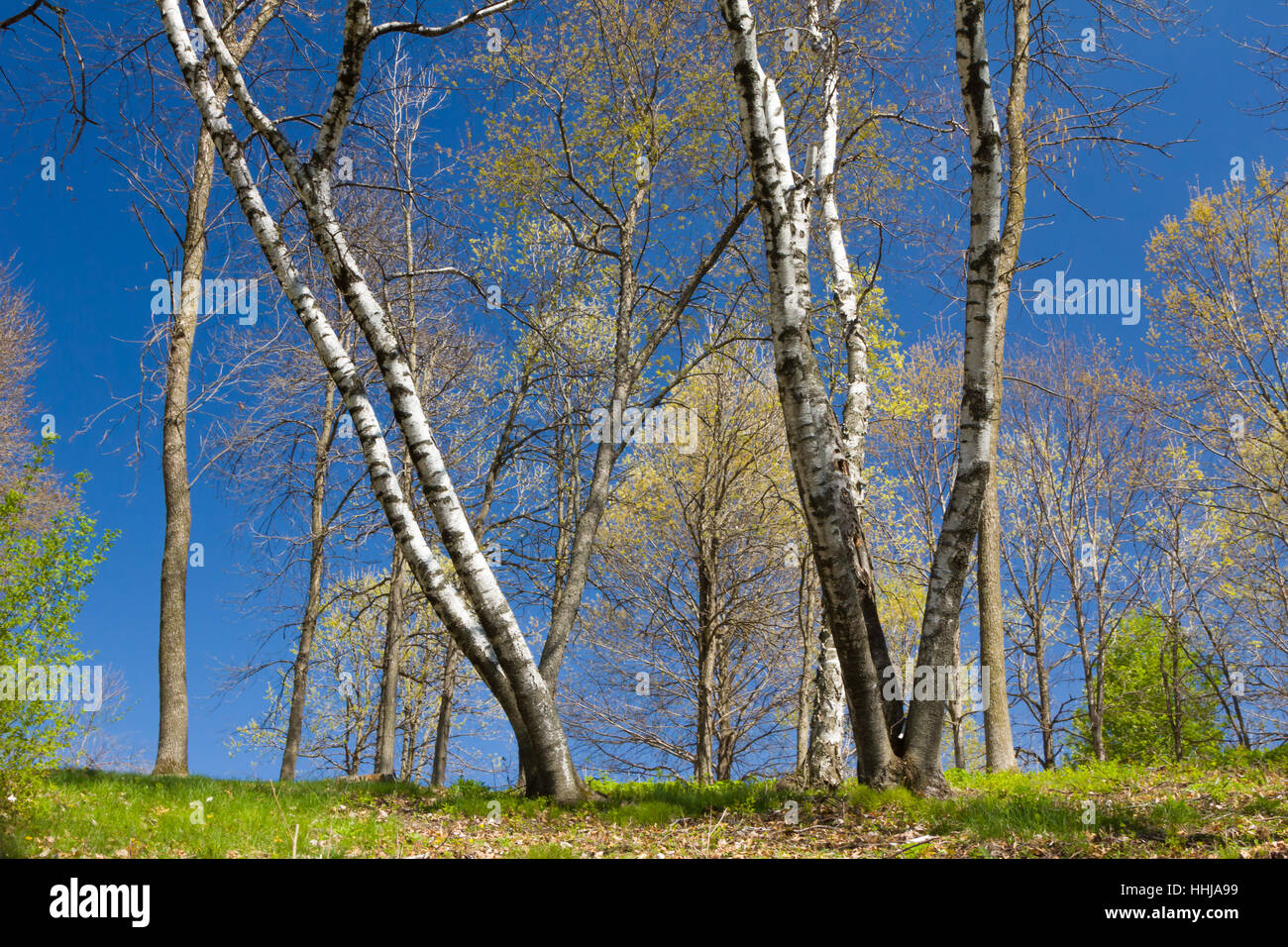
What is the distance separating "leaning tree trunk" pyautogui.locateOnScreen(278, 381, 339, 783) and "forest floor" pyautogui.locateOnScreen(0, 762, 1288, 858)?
5211mm

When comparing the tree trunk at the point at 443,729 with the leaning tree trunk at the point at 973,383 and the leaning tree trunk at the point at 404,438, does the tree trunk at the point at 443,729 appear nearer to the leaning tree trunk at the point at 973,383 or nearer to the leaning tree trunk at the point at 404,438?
the leaning tree trunk at the point at 404,438

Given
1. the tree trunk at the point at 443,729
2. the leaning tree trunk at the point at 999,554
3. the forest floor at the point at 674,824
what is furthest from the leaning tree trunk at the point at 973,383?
the tree trunk at the point at 443,729

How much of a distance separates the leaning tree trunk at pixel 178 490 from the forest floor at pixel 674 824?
9.32 ft

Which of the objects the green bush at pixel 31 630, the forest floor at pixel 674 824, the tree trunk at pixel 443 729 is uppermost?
the green bush at pixel 31 630

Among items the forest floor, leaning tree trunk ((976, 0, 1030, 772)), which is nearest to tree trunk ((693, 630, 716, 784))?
leaning tree trunk ((976, 0, 1030, 772))

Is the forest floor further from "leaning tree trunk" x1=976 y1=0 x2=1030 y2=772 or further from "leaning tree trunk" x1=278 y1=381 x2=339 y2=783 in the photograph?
"leaning tree trunk" x1=278 y1=381 x2=339 y2=783

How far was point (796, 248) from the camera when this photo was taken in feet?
20.9

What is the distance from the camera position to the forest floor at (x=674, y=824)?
4535mm

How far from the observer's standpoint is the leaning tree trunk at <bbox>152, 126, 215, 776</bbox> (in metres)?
9.81

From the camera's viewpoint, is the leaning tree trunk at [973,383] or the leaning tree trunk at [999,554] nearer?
the leaning tree trunk at [973,383]

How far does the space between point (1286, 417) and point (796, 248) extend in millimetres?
10938

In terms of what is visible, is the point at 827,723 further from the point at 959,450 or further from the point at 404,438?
the point at 404,438

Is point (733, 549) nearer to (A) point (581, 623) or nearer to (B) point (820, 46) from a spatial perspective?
(A) point (581, 623)
